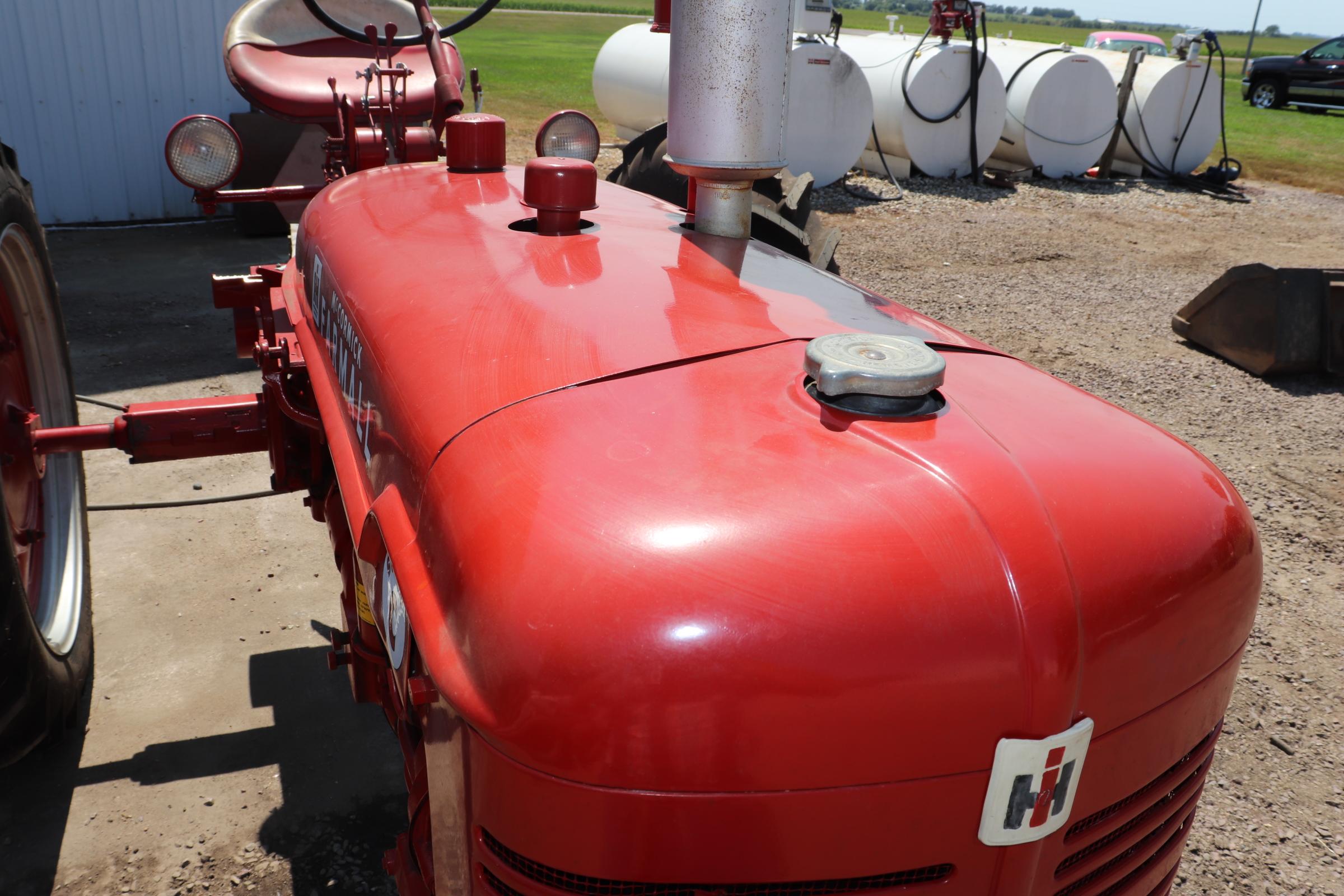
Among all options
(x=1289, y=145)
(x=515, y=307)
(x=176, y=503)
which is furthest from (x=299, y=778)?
(x=1289, y=145)

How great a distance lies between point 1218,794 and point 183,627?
275 cm

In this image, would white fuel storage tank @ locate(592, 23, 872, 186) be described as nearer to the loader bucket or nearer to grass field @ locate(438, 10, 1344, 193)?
grass field @ locate(438, 10, 1344, 193)

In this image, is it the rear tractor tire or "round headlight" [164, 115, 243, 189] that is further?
"round headlight" [164, 115, 243, 189]

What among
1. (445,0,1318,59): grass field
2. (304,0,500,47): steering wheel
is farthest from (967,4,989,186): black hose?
(445,0,1318,59): grass field

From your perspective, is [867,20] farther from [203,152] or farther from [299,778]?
[299,778]

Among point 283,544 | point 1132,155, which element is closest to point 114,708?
point 283,544

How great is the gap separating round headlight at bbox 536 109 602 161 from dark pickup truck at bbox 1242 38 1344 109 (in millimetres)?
22866

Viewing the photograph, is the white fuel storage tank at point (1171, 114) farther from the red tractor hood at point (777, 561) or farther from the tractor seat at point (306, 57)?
Result: the red tractor hood at point (777, 561)

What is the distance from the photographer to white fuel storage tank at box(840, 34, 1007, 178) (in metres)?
11.0

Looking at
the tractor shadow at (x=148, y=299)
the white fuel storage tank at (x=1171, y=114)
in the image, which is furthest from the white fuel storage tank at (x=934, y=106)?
the tractor shadow at (x=148, y=299)

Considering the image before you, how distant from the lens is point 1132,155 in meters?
12.8

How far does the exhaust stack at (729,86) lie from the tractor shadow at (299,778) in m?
1.53

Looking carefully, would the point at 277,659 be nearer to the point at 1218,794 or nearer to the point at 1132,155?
the point at 1218,794

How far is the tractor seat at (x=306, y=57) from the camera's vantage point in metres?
4.31
